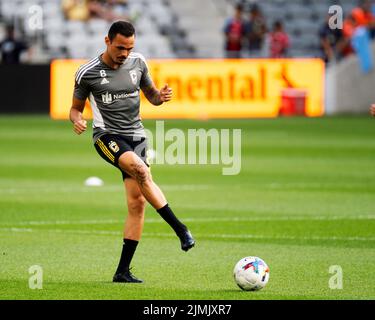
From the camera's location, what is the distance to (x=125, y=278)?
385 inches

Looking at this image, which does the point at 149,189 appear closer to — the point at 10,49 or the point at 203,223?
the point at 203,223

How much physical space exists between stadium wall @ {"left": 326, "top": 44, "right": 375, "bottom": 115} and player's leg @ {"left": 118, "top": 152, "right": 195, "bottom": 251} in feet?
80.4

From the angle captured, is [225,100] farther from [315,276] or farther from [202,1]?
[315,276]

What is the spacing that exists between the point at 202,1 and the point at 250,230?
25320 mm

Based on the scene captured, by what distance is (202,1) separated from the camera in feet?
124

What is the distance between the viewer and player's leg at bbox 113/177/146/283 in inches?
387

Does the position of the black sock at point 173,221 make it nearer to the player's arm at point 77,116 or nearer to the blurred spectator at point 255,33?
the player's arm at point 77,116

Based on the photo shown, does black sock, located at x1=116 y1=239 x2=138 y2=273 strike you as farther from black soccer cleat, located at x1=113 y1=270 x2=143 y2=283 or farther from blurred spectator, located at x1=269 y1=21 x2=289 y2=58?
blurred spectator, located at x1=269 y1=21 x2=289 y2=58

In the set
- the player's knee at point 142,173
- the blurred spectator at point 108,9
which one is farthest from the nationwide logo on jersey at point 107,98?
the blurred spectator at point 108,9

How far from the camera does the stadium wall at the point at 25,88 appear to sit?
31.7 metres

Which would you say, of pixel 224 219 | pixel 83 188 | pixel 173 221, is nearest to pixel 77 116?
pixel 173 221

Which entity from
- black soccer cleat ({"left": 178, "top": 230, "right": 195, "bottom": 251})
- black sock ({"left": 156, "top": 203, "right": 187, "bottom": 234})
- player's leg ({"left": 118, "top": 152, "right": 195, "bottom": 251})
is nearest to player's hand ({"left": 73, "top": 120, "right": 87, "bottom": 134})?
player's leg ({"left": 118, "top": 152, "right": 195, "bottom": 251})
